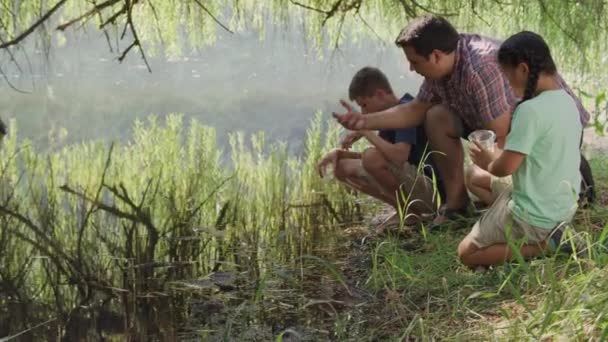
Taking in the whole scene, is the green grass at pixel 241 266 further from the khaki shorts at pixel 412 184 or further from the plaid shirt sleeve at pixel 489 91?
the plaid shirt sleeve at pixel 489 91

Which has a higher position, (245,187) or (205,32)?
(205,32)

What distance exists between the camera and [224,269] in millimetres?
2752

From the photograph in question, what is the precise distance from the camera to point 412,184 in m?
3.09

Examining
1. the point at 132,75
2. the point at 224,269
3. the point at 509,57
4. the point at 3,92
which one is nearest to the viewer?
the point at 509,57

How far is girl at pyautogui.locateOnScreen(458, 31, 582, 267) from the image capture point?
7.22 feet

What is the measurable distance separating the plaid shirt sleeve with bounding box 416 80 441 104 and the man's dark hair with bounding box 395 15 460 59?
0.22m

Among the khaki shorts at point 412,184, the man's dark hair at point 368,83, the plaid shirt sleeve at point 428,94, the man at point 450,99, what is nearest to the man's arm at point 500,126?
the man at point 450,99

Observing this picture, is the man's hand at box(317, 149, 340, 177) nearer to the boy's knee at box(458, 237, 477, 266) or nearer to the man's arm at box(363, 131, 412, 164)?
the man's arm at box(363, 131, 412, 164)

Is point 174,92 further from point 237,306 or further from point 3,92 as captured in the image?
point 237,306

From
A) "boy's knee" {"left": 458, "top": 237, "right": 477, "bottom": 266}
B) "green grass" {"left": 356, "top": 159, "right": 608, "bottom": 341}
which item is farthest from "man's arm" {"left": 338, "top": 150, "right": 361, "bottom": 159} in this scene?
"boy's knee" {"left": 458, "top": 237, "right": 477, "bottom": 266}

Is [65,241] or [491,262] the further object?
[65,241]

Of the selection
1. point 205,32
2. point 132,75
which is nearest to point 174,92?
point 132,75

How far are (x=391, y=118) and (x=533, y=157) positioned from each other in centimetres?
75

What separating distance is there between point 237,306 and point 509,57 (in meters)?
0.91
